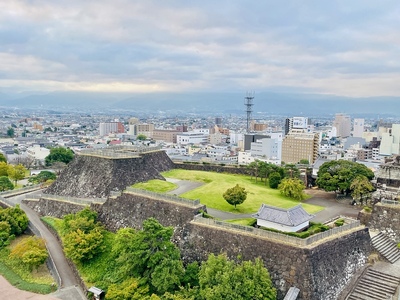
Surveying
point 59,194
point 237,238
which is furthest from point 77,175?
point 237,238

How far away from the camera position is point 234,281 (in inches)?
640

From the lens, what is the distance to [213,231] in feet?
66.5

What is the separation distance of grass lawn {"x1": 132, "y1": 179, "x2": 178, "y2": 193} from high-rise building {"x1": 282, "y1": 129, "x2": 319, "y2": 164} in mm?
61209

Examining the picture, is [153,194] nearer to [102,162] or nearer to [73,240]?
[73,240]

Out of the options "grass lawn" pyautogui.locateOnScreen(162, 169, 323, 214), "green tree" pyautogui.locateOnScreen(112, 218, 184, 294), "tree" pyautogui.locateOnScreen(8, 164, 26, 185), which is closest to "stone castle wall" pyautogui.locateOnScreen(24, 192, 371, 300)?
"green tree" pyautogui.locateOnScreen(112, 218, 184, 294)

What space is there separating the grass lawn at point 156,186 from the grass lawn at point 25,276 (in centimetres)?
902

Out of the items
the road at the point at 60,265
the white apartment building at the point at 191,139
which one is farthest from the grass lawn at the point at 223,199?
the white apartment building at the point at 191,139

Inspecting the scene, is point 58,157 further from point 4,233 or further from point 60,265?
point 60,265

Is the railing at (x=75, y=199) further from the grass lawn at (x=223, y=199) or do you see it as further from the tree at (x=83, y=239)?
the grass lawn at (x=223, y=199)

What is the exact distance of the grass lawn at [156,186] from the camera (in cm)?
2766

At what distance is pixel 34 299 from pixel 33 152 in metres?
62.2

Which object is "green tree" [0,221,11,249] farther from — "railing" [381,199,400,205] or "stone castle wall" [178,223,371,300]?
"railing" [381,199,400,205]

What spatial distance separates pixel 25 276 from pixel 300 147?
247 ft

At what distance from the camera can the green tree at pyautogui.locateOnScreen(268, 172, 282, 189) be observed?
104 feet
